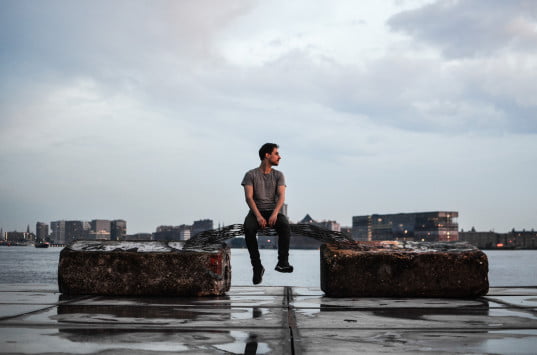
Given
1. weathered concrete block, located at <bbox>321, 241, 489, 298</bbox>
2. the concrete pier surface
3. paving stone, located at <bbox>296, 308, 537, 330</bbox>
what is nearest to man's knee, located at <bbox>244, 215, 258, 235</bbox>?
the concrete pier surface

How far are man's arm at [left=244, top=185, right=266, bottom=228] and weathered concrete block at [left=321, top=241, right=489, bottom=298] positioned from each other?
3.45ft

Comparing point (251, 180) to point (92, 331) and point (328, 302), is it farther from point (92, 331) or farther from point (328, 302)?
point (92, 331)

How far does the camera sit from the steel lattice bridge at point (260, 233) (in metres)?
7.73

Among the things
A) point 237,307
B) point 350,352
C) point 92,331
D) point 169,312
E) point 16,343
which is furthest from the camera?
point 237,307

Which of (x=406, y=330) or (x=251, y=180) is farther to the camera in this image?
(x=251, y=180)

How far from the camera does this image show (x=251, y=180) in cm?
752

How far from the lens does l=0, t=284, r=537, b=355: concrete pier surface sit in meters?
3.44

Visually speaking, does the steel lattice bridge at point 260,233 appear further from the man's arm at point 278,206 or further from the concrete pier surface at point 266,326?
the concrete pier surface at point 266,326

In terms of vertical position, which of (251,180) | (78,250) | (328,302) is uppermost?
(251,180)

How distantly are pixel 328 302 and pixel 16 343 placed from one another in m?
3.85

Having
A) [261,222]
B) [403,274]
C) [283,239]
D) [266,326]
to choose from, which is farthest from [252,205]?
[266,326]

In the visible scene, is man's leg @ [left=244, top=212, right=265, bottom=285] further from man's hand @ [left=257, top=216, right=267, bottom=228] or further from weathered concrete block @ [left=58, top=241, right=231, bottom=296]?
weathered concrete block @ [left=58, top=241, right=231, bottom=296]

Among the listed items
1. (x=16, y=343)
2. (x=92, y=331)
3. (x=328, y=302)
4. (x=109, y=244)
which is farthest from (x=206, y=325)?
(x=109, y=244)

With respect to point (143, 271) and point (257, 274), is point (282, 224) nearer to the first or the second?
point (257, 274)
